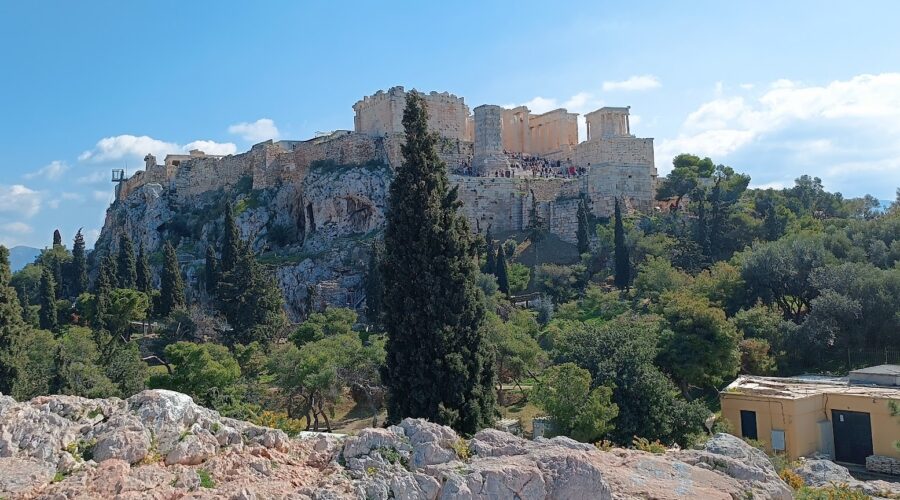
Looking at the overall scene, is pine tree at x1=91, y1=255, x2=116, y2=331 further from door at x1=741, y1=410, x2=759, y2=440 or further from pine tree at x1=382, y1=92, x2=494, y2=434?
door at x1=741, y1=410, x2=759, y2=440

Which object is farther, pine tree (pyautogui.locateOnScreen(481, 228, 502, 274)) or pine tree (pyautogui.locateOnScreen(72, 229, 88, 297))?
pine tree (pyautogui.locateOnScreen(72, 229, 88, 297))

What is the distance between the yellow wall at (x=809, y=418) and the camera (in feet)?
57.2

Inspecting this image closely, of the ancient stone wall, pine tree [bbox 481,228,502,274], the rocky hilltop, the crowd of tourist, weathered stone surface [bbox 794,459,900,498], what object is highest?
the ancient stone wall

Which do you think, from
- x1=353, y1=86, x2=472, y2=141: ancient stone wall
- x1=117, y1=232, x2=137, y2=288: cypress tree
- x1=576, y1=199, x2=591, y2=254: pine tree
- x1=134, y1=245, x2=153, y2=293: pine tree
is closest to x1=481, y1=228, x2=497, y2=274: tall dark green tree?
x1=576, y1=199, x2=591, y2=254: pine tree

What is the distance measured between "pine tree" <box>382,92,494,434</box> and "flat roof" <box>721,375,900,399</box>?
9.30 meters

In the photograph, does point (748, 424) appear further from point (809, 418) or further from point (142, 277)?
point (142, 277)

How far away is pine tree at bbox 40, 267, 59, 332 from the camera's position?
35.8m

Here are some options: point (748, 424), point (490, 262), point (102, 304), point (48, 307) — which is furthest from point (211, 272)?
point (748, 424)

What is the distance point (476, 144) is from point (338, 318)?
776 inches

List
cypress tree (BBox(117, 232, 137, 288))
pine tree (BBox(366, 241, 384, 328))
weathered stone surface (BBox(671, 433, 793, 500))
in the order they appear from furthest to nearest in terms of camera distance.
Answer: cypress tree (BBox(117, 232, 137, 288)), pine tree (BBox(366, 241, 384, 328)), weathered stone surface (BBox(671, 433, 793, 500))

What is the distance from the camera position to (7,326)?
66.0ft

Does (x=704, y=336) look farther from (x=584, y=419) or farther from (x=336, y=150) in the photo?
(x=336, y=150)

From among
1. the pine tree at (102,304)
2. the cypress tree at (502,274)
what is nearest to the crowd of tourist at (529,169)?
the cypress tree at (502,274)

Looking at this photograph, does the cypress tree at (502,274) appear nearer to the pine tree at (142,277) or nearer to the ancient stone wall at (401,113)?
the ancient stone wall at (401,113)
